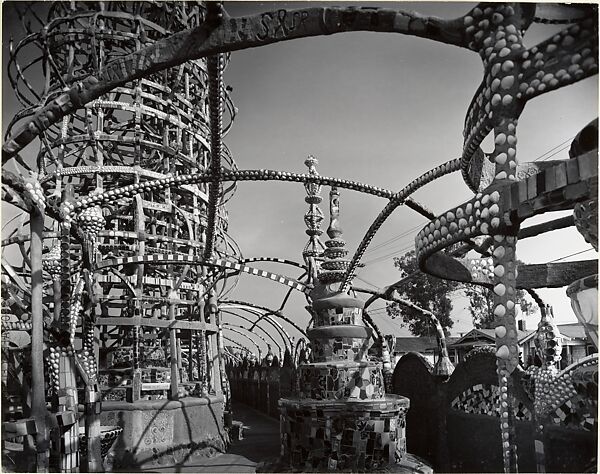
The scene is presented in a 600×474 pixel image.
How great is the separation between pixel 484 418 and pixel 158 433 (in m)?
6.96

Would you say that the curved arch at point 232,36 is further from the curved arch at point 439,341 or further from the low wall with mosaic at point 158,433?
the low wall with mosaic at point 158,433

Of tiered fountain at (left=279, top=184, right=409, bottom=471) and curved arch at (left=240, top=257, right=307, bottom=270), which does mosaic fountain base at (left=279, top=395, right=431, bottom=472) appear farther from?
curved arch at (left=240, top=257, right=307, bottom=270)

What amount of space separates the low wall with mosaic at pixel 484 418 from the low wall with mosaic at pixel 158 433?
15.4 ft

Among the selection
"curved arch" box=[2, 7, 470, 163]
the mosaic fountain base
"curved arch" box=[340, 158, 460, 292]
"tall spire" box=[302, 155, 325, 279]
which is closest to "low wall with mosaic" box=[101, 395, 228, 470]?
"tall spire" box=[302, 155, 325, 279]

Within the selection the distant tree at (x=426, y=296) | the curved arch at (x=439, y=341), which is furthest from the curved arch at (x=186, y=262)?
the distant tree at (x=426, y=296)

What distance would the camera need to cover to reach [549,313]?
7.31 metres

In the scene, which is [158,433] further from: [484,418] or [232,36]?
[232,36]

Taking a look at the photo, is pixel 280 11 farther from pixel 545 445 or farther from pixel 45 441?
pixel 545 445

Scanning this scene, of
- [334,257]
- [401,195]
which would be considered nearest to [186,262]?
[334,257]

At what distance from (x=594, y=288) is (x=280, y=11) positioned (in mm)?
3400

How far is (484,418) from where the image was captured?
8641 mm

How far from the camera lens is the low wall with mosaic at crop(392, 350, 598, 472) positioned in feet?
21.3

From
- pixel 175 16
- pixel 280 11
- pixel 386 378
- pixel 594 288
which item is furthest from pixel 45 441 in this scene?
pixel 175 16

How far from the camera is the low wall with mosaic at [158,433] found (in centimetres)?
1188
